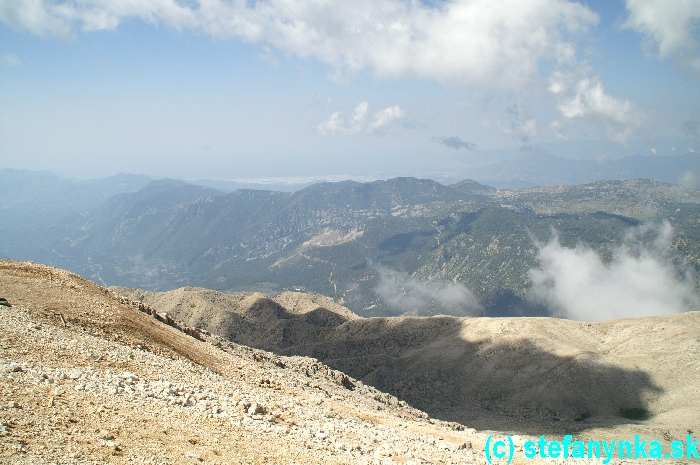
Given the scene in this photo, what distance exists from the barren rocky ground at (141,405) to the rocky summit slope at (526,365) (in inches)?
2144

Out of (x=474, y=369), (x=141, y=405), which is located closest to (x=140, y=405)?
(x=141, y=405)

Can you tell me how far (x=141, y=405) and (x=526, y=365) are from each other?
300ft

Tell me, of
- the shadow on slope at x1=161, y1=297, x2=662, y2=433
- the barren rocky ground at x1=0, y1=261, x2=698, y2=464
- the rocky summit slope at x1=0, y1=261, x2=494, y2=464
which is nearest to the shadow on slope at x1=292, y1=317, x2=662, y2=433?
the shadow on slope at x1=161, y1=297, x2=662, y2=433

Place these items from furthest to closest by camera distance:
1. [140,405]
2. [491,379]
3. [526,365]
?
[526,365]
[491,379]
[140,405]

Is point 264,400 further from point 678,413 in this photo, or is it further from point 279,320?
point 279,320

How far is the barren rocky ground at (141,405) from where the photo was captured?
16875mm

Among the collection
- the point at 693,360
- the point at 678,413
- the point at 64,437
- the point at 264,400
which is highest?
the point at 64,437

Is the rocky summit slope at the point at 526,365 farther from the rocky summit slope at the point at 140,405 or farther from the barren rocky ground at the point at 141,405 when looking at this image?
the rocky summit slope at the point at 140,405

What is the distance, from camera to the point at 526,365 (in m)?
97.3

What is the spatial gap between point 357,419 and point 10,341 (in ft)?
69.5

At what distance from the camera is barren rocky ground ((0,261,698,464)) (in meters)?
16.9

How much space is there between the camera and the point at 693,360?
86750 millimetres

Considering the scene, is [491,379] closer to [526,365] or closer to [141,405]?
[526,365]

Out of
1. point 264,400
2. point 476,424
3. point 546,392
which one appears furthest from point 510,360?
point 264,400
